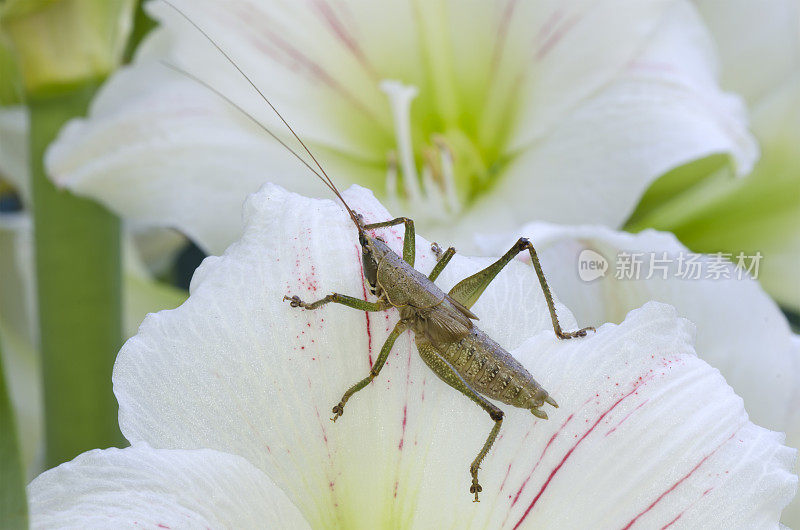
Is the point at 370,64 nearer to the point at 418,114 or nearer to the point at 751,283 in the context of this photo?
the point at 418,114

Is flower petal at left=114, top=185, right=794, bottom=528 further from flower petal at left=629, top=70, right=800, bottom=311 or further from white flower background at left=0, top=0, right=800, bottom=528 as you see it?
flower petal at left=629, top=70, right=800, bottom=311

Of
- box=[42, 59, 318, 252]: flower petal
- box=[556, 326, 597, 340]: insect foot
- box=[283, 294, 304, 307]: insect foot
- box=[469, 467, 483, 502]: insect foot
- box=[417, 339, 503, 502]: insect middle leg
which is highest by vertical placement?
box=[556, 326, 597, 340]: insect foot

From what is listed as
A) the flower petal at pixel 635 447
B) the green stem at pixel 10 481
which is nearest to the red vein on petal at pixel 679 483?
the flower petal at pixel 635 447

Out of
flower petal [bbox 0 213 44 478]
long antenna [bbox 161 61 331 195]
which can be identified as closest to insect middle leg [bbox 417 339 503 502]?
long antenna [bbox 161 61 331 195]

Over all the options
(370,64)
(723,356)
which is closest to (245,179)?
(370,64)

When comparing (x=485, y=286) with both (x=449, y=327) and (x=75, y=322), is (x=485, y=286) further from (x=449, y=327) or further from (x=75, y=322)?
(x=75, y=322)

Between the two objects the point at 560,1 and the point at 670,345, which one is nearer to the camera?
the point at 670,345
